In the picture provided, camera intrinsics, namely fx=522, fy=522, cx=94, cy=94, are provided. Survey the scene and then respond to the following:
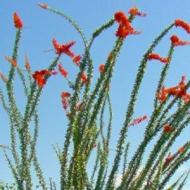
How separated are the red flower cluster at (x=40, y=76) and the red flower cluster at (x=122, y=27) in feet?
1.90

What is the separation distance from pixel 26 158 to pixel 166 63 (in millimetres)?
1149

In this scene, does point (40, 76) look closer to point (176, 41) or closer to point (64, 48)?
point (64, 48)

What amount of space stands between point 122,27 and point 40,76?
66 centimetres

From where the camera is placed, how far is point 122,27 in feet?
11.1

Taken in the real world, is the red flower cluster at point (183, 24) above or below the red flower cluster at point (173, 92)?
above

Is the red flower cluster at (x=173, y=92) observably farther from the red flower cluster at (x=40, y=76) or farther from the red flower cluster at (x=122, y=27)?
the red flower cluster at (x=40, y=76)

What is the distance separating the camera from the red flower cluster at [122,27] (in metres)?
3.38

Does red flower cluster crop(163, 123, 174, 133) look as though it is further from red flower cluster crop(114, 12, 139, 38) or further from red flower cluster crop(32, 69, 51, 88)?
red flower cluster crop(32, 69, 51, 88)

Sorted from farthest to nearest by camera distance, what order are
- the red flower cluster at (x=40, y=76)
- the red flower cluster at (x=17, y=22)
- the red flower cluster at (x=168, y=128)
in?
the red flower cluster at (x=17, y=22), the red flower cluster at (x=40, y=76), the red flower cluster at (x=168, y=128)

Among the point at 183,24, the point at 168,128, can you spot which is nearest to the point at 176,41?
the point at 183,24

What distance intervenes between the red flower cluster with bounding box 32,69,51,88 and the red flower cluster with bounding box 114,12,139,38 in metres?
0.58

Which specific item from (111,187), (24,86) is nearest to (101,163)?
(111,187)

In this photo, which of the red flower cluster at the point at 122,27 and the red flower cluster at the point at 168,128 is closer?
the red flower cluster at the point at 168,128

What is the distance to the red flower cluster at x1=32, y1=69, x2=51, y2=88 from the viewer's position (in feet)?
11.6
